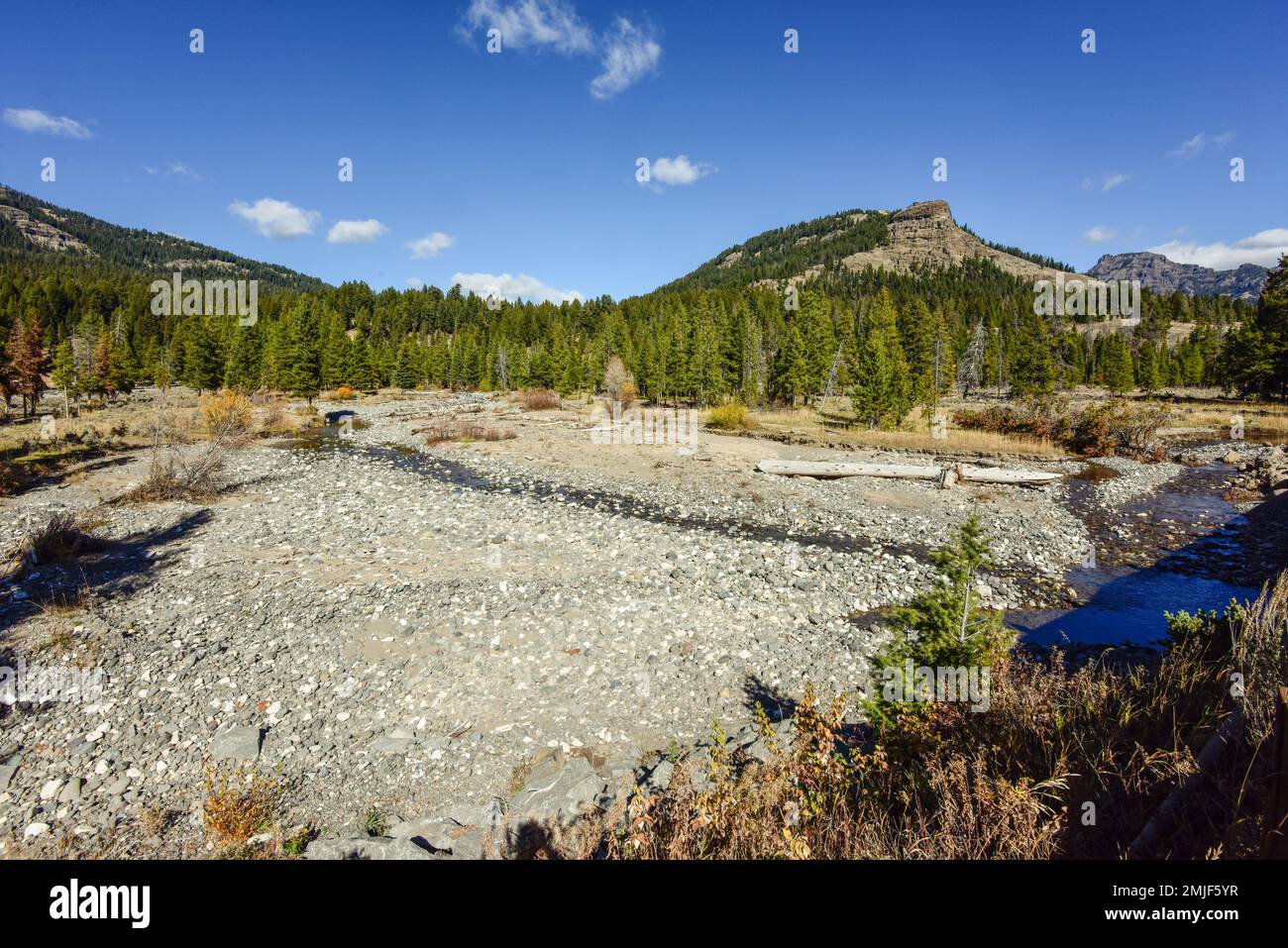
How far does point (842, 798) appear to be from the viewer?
4.48m

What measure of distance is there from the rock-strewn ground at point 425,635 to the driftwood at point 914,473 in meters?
4.04

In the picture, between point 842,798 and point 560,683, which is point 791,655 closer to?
point 560,683

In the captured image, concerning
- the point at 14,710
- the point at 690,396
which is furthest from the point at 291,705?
the point at 690,396

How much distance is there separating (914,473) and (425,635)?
75.3 feet

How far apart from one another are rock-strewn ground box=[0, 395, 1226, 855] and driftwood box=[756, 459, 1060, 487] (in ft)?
13.2

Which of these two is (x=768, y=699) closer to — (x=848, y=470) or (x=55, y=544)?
(x=55, y=544)

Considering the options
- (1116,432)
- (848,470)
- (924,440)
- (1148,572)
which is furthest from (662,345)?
(1148,572)

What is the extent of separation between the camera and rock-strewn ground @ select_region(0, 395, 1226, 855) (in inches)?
254

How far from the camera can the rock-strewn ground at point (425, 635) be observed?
646 centimetres

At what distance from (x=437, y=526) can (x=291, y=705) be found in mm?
9161

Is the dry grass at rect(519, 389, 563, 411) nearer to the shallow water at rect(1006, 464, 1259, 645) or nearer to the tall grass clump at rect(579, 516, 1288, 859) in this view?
the shallow water at rect(1006, 464, 1259, 645)

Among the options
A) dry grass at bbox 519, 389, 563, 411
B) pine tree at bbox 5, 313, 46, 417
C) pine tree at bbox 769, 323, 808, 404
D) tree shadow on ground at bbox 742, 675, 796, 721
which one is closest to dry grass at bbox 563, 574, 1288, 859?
tree shadow on ground at bbox 742, 675, 796, 721

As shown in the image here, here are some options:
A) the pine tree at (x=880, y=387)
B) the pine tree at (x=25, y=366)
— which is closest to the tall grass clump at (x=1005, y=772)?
the pine tree at (x=880, y=387)

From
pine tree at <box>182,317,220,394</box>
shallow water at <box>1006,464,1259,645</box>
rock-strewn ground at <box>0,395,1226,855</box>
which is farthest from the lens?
pine tree at <box>182,317,220,394</box>
